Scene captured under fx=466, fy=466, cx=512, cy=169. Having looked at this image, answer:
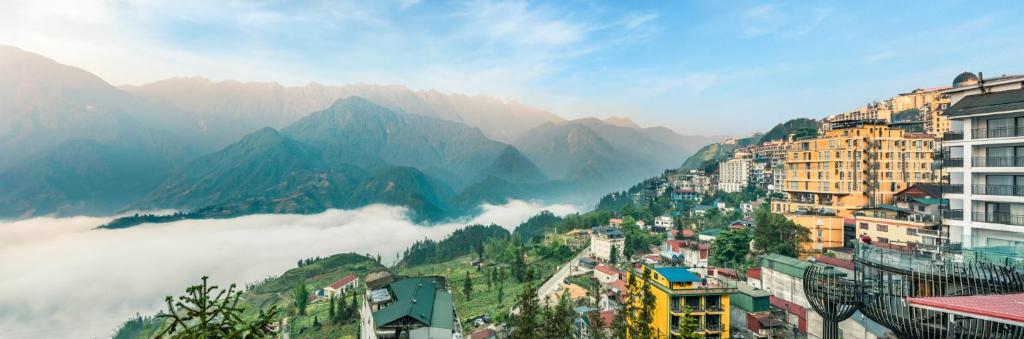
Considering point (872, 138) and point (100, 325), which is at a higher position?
→ point (872, 138)

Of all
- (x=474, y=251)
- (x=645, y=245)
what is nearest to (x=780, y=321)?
(x=645, y=245)

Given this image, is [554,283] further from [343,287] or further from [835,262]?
[343,287]

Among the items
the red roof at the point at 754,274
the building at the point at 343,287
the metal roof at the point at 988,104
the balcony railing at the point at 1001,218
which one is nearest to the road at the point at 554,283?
the red roof at the point at 754,274

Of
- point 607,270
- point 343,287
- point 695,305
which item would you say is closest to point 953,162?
point 695,305

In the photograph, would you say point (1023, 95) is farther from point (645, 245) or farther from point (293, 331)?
point (293, 331)

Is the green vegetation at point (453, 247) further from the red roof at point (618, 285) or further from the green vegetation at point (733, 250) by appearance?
the green vegetation at point (733, 250)

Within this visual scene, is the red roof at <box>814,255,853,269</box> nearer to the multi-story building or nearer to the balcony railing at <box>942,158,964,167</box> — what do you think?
the multi-story building

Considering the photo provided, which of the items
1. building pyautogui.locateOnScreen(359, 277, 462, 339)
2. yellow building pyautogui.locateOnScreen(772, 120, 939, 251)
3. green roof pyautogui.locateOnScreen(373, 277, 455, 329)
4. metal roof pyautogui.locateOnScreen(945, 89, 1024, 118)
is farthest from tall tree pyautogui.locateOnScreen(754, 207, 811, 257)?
green roof pyautogui.locateOnScreen(373, 277, 455, 329)
